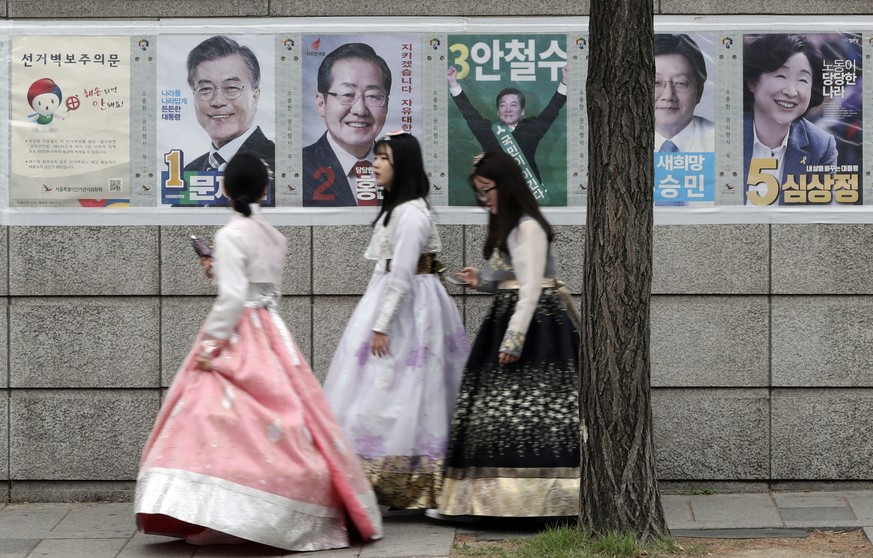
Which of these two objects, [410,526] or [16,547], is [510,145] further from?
[16,547]

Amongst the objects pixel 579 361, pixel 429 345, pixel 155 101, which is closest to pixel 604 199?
pixel 579 361

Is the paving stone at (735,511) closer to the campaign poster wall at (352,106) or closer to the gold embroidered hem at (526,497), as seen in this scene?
the gold embroidered hem at (526,497)

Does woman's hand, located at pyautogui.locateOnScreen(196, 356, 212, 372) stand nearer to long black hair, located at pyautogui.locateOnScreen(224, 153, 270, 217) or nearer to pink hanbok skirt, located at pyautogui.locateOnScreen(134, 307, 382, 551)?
pink hanbok skirt, located at pyautogui.locateOnScreen(134, 307, 382, 551)

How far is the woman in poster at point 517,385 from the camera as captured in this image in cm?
605

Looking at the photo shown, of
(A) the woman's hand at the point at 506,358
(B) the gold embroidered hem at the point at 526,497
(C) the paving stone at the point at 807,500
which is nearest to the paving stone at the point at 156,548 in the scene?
(B) the gold embroidered hem at the point at 526,497

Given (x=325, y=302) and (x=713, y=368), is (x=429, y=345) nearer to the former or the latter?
(x=325, y=302)

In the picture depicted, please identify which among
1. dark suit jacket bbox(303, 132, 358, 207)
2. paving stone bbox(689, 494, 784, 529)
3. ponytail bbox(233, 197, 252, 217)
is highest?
dark suit jacket bbox(303, 132, 358, 207)

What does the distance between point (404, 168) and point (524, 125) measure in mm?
994

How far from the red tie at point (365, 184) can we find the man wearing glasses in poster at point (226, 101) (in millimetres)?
500

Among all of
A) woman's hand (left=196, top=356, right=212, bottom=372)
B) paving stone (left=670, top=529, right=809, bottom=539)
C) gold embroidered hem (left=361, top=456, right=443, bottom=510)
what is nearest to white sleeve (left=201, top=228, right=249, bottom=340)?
woman's hand (left=196, top=356, right=212, bottom=372)

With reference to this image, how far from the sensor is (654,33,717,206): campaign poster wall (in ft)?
23.5

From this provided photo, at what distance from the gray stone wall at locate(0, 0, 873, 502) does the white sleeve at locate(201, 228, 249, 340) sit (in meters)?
1.43

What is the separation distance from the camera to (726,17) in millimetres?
7160

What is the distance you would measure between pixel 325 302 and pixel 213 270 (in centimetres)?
135
